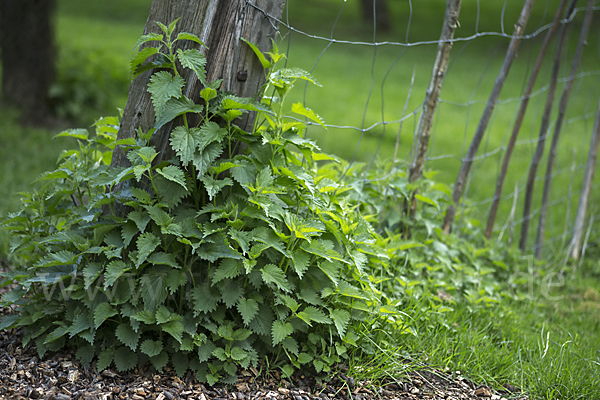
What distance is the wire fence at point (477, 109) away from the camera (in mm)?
3555

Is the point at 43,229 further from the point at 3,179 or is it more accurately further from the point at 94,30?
the point at 94,30

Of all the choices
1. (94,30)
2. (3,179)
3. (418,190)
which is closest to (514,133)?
(418,190)

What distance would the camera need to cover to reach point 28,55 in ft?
20.9

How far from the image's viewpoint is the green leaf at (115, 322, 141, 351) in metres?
1.98

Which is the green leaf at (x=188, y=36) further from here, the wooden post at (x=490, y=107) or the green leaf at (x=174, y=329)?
the wooden post at (x=490, y=107)

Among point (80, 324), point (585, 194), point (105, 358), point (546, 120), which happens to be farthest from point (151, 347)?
point (585, 194)

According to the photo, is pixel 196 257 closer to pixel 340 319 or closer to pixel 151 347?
pixel 151 347

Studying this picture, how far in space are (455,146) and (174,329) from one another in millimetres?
6286

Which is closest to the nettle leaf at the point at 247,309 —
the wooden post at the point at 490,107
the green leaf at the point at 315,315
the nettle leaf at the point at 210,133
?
A: the green leaf at the point at 315,315

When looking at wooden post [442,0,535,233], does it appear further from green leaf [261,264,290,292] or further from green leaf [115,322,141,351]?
green leaf [115,322,141,351]

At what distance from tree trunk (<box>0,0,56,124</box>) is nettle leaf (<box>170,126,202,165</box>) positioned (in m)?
5.53

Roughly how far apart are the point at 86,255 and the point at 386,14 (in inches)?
711

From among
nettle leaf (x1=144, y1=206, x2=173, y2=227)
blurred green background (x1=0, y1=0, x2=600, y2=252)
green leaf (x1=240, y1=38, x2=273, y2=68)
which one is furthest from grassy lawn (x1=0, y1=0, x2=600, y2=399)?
nettle leaf (x1=144, y1=206, x2=173, y2=227)

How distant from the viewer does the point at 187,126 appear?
2.06 meters
